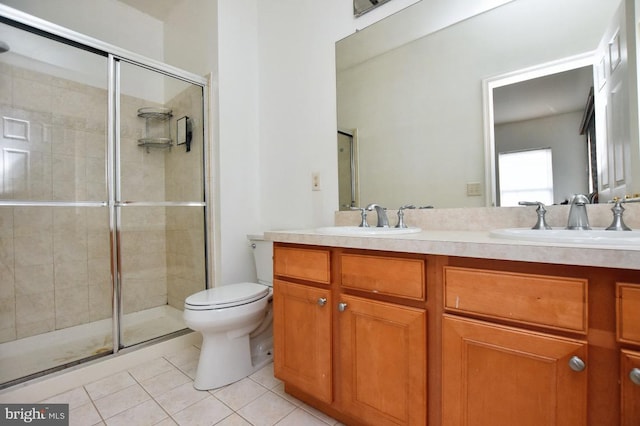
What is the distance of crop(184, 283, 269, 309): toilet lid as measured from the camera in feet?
4.61

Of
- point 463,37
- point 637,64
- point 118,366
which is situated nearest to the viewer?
point 637,64

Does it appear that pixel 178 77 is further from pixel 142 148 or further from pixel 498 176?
pixel 498 176

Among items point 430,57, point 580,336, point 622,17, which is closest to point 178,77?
point 430,57

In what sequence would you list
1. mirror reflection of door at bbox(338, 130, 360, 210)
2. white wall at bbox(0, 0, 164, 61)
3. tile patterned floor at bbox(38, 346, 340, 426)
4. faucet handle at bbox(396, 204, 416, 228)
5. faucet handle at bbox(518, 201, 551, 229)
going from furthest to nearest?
1. white wall at bbox(0, 0, 164, 61)
2. mirror reflection of door at bbox(338, 130, 360, 210)
3. faucet handle at bbox(396, 204, 416, 228)
4. tile patterned floor at bbox(38, 346, 340, 426)
5. faucet handle at bbox(518, 201, 551, 229)

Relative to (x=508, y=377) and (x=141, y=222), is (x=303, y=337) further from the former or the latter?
(x=141, y=222)

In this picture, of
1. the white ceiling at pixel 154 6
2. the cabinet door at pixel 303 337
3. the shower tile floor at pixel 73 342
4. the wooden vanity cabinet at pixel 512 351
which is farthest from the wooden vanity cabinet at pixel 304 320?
the white ceiling at pixel 154 6

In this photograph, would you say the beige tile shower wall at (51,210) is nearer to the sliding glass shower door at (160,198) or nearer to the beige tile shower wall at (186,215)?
the sliding glass shower door at (160,198)

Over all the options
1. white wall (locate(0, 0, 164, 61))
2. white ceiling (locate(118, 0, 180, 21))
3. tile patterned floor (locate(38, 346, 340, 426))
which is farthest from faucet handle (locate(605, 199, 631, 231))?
white wall (locate(0, 0, 164, 61))

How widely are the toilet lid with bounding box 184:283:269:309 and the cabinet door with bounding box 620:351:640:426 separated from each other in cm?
136

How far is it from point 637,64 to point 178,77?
93.2 inches

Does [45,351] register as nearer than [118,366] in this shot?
No

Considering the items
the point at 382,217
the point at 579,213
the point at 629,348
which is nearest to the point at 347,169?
the point at 382,217

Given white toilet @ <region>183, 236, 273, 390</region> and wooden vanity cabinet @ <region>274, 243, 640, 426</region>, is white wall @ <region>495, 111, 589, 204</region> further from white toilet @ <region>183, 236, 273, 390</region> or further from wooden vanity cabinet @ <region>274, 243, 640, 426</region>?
white toilet @ <region>183, 236, 273, 390</region>

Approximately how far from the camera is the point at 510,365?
0.73 metres
